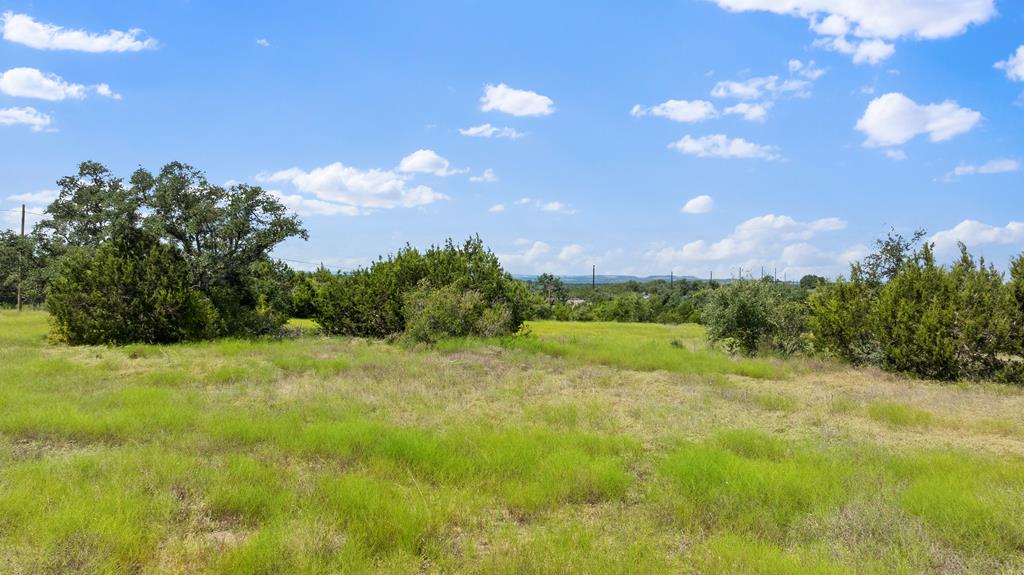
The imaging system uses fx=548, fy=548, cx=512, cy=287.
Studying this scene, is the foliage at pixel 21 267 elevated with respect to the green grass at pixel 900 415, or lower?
elevated

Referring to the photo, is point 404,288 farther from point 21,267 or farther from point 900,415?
point 21,267

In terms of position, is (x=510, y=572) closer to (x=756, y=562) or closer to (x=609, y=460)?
(x=756, y=562)

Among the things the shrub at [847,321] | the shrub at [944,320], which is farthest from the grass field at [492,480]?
the shrub at [847,321]

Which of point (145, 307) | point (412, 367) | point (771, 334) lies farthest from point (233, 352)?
point (771, 334)

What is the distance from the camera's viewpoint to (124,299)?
19.7 meters

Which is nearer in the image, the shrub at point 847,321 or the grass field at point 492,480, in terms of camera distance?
the grass field at point 492,480

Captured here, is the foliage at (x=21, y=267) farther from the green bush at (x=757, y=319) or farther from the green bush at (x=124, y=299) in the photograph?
the green bush at (x=757, y=319)

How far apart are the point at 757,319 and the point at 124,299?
920 inches

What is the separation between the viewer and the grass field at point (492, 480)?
441 cm

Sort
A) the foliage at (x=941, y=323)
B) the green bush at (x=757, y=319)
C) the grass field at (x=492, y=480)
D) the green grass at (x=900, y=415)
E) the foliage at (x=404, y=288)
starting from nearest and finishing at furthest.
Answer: the grass field at (x=492, y=480)
the green grass at (x=900, y=415)
the foliage at (x=941, y=323)
the green bush at (x=757, y=319)
the foliage at (x=404, y=288)

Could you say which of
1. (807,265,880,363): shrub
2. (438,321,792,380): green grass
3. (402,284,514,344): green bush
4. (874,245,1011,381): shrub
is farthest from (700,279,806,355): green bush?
(402,284,514,344): green bush

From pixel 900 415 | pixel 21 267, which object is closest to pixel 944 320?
pixel 900 415

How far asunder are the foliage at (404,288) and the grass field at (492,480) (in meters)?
12.5

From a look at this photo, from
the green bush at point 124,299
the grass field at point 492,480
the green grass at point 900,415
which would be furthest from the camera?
the green bush at point 124,299
